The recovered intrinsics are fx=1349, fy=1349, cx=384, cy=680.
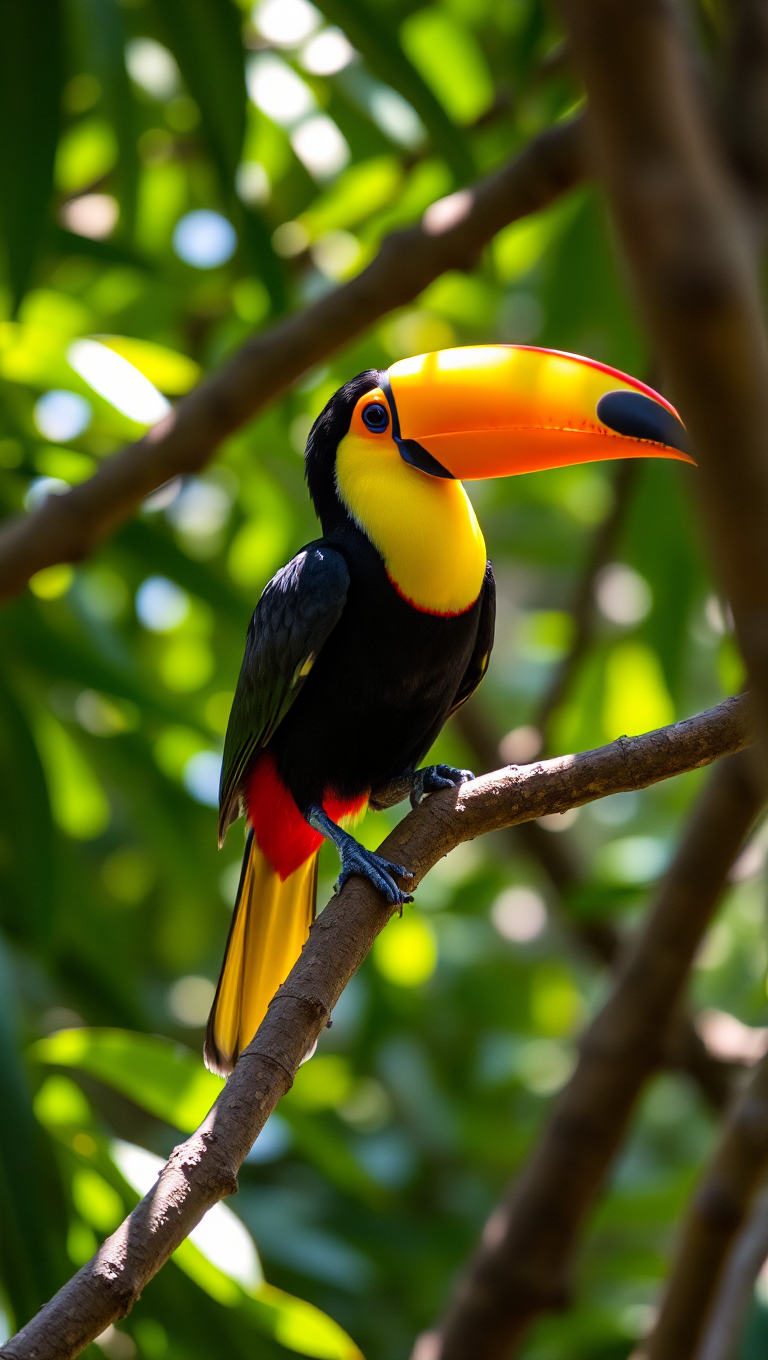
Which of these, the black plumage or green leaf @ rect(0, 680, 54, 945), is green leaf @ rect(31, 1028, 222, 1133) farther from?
the black plumage

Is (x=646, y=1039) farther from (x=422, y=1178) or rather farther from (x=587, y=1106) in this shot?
(x=422, y=1178)

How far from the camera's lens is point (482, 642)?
8.45 ft

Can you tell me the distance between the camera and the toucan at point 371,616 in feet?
7.32

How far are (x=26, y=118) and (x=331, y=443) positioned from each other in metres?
0.96

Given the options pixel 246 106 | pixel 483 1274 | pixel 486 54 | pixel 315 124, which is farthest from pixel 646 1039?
pixel 486 54

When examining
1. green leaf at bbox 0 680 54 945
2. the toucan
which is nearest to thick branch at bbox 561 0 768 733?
the toucan

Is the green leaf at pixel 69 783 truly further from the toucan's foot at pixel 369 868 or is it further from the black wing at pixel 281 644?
the toucan's foot at pixel 369 868

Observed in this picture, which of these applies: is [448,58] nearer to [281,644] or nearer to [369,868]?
[281,644]

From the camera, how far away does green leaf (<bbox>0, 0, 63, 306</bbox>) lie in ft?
8.70

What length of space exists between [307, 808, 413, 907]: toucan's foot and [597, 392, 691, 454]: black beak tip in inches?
27.2

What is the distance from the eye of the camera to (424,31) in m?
3.73

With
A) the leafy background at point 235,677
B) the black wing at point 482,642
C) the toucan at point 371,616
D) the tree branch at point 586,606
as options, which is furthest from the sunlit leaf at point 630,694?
the toucan at point 371,616

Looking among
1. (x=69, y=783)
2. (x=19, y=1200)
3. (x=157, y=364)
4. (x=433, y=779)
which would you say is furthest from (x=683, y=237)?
(x=69, y=783)

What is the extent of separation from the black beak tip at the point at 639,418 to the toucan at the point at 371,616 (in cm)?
10
